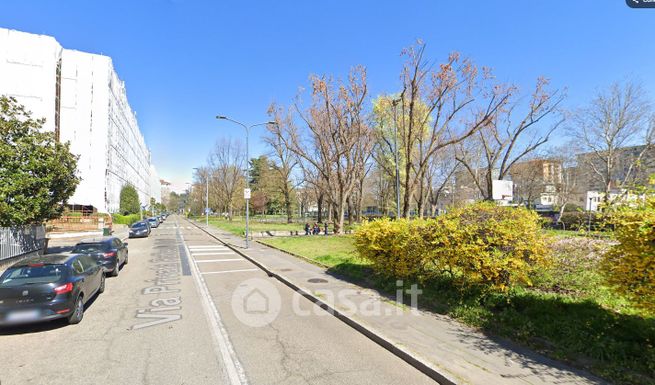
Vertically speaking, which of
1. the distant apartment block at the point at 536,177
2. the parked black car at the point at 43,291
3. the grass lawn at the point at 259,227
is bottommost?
the grass lawn at the point at 259,227

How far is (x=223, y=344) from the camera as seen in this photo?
543 cm

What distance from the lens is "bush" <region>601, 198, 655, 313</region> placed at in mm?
3969

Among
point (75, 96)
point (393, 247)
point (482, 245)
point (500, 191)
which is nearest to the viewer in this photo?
point (482, 245)

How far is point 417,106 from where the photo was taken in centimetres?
1850

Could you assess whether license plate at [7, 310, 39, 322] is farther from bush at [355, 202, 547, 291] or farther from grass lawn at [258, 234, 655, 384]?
bush at [355, 202, 547, 291]

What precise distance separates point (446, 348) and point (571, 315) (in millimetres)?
2201

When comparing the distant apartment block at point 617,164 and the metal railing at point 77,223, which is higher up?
the distant apartment block at point 617,164

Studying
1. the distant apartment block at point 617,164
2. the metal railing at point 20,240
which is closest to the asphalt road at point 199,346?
the metal railing at point 20,240

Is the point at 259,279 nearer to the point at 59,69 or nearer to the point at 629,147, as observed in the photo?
the point at 629,147

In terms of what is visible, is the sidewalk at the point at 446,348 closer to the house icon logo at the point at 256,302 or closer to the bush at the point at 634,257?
the house icon logo at the point at 256,302

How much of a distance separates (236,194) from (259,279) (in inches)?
2069

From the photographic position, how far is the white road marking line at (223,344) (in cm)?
438

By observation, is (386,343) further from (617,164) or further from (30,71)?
(30,71)

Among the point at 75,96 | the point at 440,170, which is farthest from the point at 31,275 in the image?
the point at 75,96
